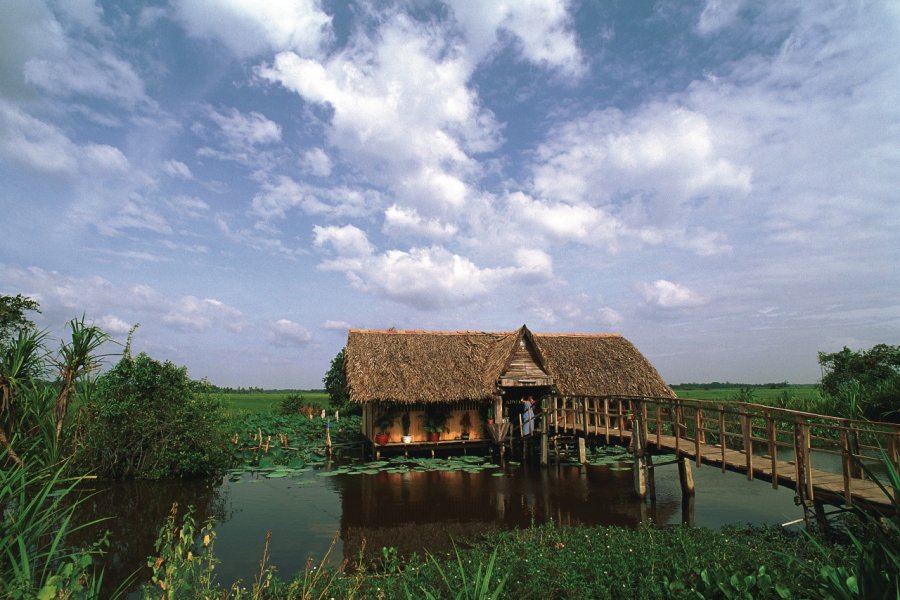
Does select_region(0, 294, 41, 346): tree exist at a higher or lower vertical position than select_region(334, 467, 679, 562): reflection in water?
higher

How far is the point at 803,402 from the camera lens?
961 inches

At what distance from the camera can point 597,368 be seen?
67.7 ft

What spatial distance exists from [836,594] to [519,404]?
17284 millimetres

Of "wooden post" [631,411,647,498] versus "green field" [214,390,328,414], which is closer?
"wooden post" [631,411,647,498]

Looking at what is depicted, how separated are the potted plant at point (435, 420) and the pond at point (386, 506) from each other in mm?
1875

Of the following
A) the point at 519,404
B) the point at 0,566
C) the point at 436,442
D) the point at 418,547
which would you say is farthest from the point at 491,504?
the point at 0,566

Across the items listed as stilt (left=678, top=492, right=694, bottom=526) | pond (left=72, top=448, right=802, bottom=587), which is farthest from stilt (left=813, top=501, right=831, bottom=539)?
stilt (left=678, top=492, right=694, bottom=526)

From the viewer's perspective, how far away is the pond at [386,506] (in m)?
9.15

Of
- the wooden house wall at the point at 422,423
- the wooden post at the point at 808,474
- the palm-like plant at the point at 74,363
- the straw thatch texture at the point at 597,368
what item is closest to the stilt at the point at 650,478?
the wooden post at the point at 808,474

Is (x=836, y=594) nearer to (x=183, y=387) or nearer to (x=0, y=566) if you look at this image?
(x=0, y=566)

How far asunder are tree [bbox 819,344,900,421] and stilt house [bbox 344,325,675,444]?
24.8 feet

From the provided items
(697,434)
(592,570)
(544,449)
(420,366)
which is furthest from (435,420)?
(592,570)

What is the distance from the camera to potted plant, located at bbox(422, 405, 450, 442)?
18391mm

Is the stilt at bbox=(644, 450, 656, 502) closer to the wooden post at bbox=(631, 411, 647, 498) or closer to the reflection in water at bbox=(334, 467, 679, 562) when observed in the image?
the wooden post at bbox=(631, 411, 647, 498)
